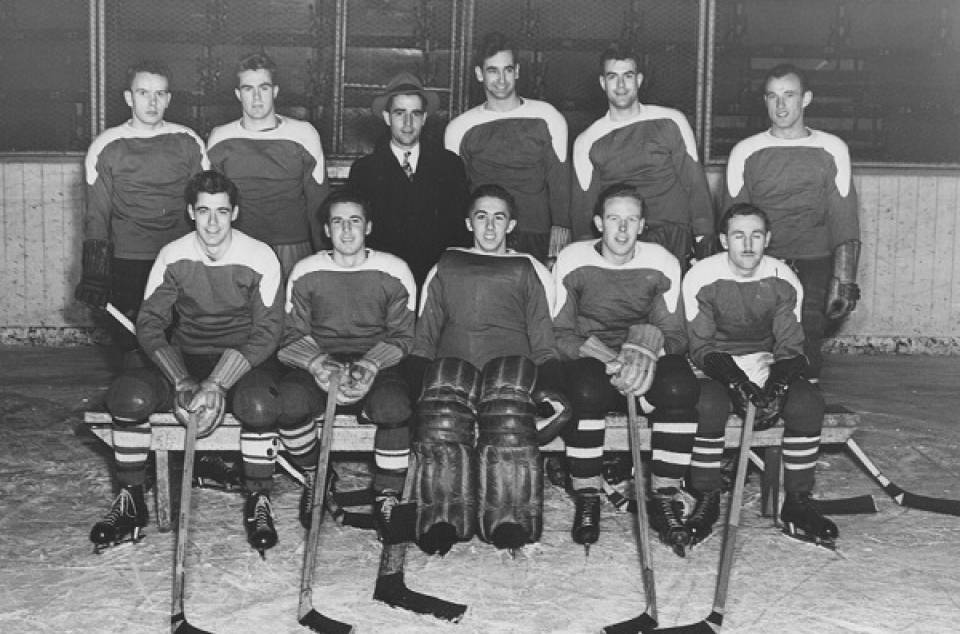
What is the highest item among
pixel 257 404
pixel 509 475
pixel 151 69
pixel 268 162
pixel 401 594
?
pixel 151 69

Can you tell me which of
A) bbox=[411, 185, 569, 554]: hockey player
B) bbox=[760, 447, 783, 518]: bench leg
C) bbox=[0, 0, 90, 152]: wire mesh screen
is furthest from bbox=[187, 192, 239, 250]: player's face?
bbox=[0, 0, 90, 152]: wire mesh screen

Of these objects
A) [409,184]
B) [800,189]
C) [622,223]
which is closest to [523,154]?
[409,184]

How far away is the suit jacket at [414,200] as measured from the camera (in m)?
4.10

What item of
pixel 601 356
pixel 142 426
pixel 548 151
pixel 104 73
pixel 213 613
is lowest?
pixel 213 613

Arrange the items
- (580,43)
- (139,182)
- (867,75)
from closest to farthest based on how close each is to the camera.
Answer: (139,182) < (580,43) < (867,75)

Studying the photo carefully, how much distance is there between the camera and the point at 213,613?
2.85 meters

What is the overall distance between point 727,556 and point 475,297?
3.72 feet

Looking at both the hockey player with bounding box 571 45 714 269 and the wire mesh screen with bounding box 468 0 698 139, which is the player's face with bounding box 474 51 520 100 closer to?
the hockey player with bounding box 571 45 714 269

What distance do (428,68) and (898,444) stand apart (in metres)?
4.23

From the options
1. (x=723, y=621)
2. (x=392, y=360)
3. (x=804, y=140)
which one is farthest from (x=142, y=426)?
(x=804, y=140)

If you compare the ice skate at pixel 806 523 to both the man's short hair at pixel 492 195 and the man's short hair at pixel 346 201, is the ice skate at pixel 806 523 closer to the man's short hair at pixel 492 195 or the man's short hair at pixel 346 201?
the man's short hair at pixel 492 195

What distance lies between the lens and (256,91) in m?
4.00

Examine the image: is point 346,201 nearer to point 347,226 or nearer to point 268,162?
point 347,226

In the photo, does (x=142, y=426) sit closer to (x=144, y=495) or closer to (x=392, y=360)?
(x=144, y=495)
